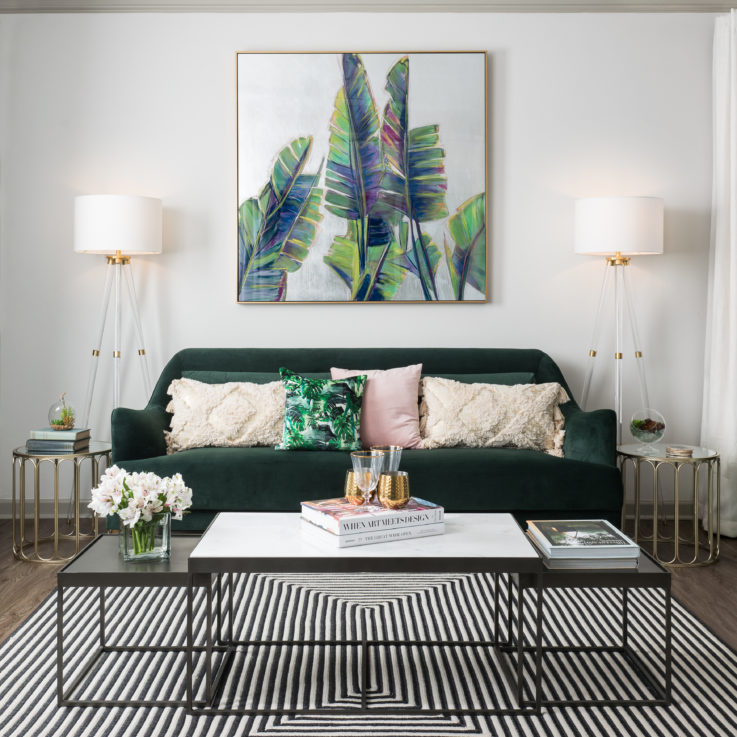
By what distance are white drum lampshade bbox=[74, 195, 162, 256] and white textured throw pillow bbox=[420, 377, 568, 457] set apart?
1.67 metres

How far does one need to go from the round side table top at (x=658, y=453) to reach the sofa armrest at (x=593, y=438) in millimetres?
210

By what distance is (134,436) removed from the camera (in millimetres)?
3449

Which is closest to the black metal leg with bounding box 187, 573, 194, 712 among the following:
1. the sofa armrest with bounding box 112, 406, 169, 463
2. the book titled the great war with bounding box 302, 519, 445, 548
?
the book titled the great war with bounding box 302, 519, 445, 548

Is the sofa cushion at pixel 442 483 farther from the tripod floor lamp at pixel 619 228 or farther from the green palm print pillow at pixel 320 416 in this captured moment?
the tripod floor lamp at pixel 619 228

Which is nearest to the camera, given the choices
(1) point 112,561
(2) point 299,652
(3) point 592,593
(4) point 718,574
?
(1) point 112,561

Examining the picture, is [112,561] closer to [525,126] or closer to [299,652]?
[299,652]

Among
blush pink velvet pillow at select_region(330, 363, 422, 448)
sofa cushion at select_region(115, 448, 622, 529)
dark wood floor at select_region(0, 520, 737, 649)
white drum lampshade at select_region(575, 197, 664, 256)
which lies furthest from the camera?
→ white drum lampshade at select_region(575, 197, 664, 256)

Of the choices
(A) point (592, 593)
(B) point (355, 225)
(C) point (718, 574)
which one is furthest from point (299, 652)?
(B) point (355, 225)

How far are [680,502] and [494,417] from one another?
145cm

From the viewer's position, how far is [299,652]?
245cm

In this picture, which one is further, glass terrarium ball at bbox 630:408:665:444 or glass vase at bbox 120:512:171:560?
glass terrarium ball at bbox 630:408:665:444

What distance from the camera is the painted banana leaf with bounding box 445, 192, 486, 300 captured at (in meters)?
4.24

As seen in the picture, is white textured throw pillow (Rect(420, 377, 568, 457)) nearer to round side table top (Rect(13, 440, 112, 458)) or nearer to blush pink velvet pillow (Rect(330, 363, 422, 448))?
blush pink velvet pillow (Rect(330, 363, 422, 448))

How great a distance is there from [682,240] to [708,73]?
0.93 meters
